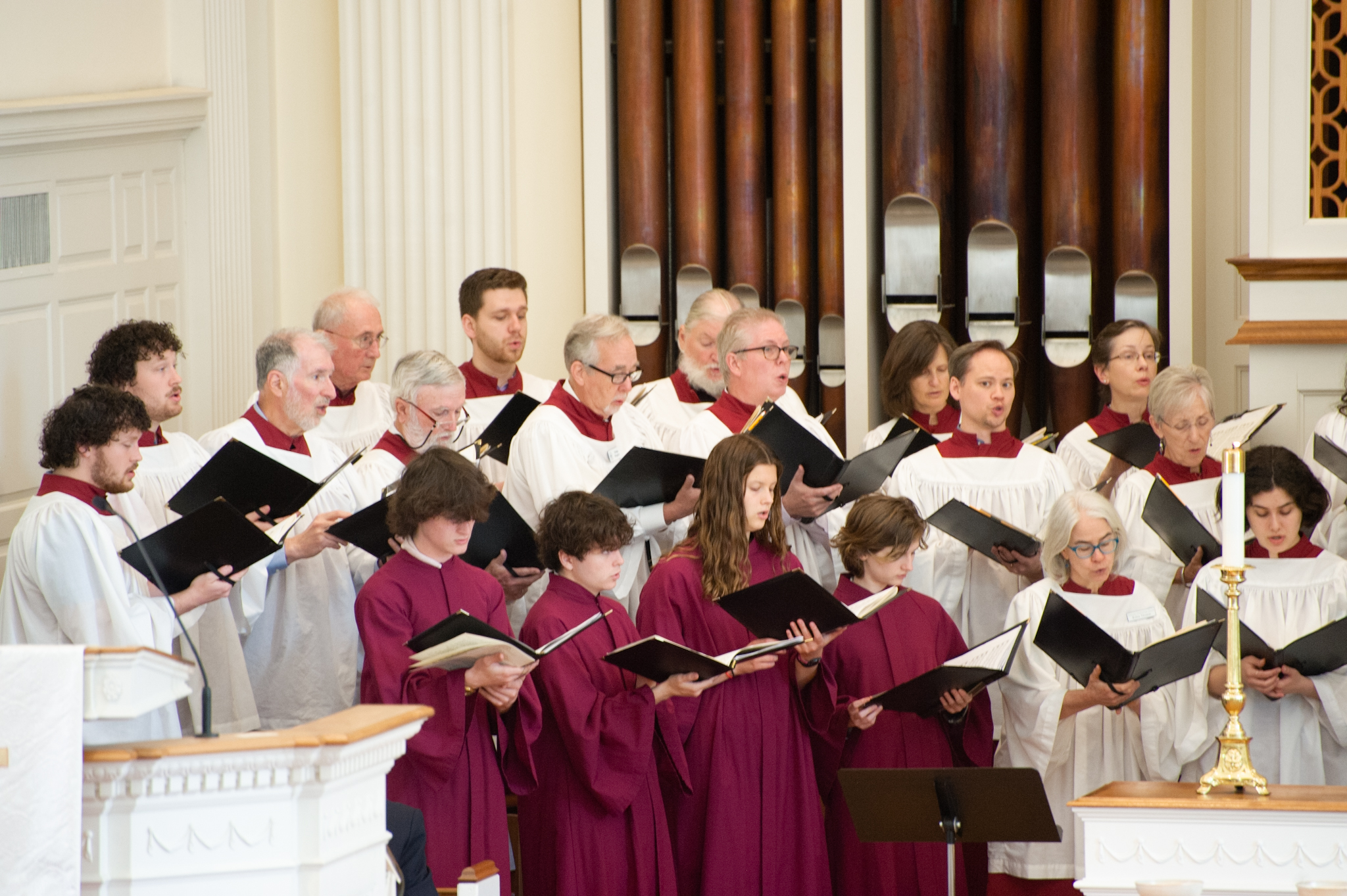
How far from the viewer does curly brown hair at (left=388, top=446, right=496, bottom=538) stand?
13.5 feet

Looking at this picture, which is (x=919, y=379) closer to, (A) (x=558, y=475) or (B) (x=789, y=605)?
(A) (x=558, y=475)

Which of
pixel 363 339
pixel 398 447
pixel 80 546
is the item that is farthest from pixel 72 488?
pixel 363 339

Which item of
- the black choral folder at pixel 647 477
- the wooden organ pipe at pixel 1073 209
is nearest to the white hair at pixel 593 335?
the black choral folder at pixel 647 477

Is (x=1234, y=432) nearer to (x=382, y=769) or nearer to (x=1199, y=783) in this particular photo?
(x=1199, y=783)

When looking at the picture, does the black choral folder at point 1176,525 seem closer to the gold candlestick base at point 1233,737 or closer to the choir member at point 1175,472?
the choir member at point 1175,472

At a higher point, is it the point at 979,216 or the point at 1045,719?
the point at 979,216

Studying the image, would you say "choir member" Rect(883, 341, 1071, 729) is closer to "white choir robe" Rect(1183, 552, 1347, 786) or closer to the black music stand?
"white choir robe" Rect(1183, 552, 1347, 786)

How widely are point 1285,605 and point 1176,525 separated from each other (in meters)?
0.38

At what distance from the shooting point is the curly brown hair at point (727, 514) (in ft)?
14.6

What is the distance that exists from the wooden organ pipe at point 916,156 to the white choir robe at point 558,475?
251 cm

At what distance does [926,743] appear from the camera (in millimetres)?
4617

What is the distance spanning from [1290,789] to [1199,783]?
0.20 m

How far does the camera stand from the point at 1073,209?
7270 mm

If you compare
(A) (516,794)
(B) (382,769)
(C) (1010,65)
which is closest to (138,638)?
(A) (516,794)
